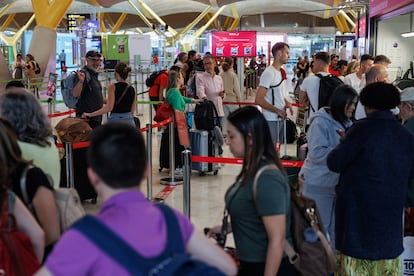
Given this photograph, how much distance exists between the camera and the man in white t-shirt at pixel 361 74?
8711mm

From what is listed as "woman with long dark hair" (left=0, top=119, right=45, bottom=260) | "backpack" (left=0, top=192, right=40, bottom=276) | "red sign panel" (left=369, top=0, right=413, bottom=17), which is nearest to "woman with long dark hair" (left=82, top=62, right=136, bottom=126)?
"woman with long dark hair" (left=0, top=119, right=45, bottom=260)

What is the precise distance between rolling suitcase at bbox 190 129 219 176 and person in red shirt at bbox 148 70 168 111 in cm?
256

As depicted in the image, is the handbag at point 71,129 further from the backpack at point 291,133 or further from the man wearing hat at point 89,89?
the backpack at point 291,133

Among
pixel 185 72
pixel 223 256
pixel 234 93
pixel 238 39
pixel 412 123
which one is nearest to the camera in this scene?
pixel 223 256

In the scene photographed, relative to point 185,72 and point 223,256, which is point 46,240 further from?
point 185,72

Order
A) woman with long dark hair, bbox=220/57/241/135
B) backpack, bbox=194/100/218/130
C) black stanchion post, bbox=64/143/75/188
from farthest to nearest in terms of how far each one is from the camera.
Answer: woman with long dark hair, bbox=220/57/241/135
backpack, bbox=194/100/218/130
black stanchion post, bbox=64/143/75/188

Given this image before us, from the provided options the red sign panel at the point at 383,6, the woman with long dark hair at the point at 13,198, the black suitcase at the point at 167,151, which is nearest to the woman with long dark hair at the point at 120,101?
the black suitcase at the point at 167,151

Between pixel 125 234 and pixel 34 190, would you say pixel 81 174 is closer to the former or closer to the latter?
pixel 34 190

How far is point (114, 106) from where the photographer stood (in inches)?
298

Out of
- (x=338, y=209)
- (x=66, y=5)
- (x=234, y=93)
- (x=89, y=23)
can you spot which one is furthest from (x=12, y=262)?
(x=89, y=23)

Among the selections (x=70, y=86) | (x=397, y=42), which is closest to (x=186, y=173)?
(x=70, y=86)

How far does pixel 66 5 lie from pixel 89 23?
1188 centimetres

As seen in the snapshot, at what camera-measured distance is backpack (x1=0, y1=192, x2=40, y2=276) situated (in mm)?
2162

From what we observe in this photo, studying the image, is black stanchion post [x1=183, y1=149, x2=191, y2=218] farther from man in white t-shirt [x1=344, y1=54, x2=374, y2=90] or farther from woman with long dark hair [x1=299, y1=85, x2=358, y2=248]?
man in white t-shirt [x1=344, y1=54, x2=374, y2=90]
